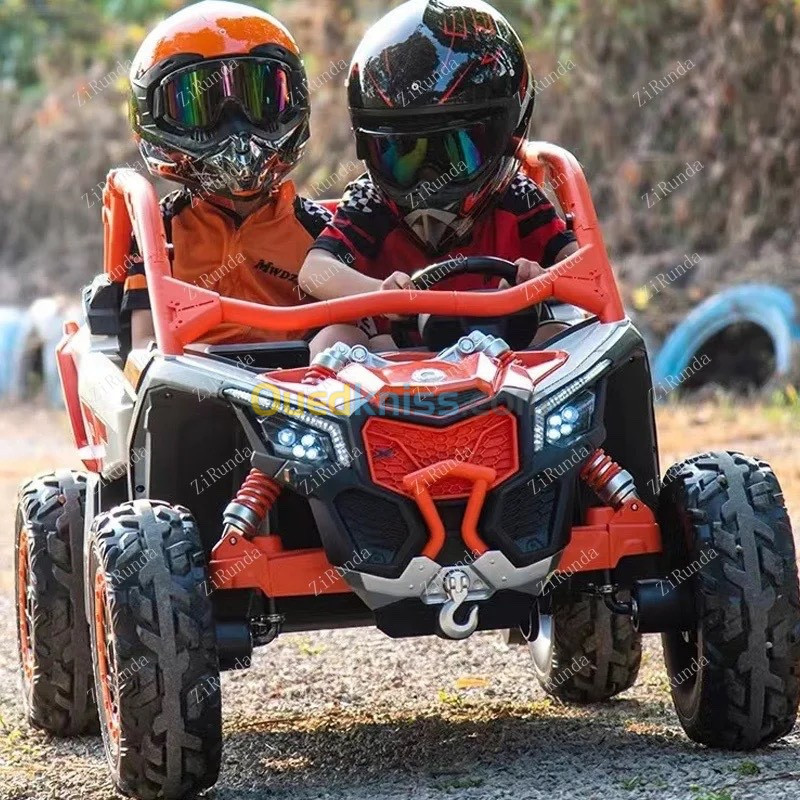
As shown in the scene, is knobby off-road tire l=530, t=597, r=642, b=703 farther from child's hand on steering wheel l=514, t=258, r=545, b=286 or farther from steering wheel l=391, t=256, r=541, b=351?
child's hand on steering wheel l=514, t=258, r=545, b=286

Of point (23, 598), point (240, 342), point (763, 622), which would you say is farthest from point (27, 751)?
point (763, 622)

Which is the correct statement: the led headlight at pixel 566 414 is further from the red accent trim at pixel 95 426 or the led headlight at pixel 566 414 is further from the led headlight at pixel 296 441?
the red accent trim at pixel 95 426

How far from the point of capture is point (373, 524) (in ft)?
15.5

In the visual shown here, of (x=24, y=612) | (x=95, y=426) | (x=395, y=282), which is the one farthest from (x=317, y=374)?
(x=24, y=612)

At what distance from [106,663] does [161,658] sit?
0.34 metres

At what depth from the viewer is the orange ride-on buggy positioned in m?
4.65

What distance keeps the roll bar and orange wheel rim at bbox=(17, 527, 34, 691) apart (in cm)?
110

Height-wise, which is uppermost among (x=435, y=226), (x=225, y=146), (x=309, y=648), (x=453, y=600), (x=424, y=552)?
(x=225, y=146)

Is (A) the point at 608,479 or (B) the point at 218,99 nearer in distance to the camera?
(A) the point at 608,479

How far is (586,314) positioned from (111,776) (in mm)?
1828

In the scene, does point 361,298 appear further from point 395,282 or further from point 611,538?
point 611,538

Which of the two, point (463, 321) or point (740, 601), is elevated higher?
point (463, 321)

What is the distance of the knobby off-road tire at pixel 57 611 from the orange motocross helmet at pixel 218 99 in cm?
106

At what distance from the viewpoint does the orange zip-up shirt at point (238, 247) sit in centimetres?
627
